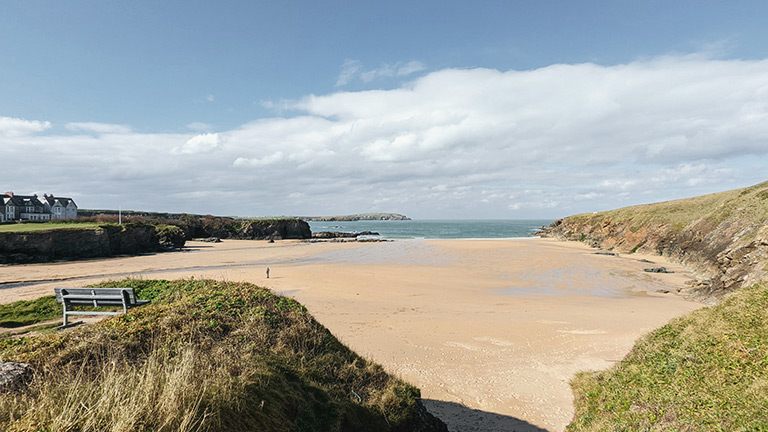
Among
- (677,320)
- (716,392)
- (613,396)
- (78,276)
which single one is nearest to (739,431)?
(716,392)

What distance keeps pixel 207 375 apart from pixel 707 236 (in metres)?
44.5

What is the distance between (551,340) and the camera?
13.8 metres

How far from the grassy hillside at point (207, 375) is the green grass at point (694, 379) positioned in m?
3.45

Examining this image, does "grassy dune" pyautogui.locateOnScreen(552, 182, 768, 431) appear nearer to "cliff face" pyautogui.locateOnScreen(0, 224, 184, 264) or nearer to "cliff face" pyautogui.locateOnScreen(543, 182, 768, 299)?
"cliff face" pyautogui.locateOnScreen(543, 182, 768, 299)

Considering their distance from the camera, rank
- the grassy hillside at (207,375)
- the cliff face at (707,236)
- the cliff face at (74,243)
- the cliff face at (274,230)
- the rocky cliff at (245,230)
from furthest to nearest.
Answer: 1. the cliff face at (274,230)
2. the rocky cliff at (245,230)
3. the cliff face at (74,243)
4. the cliff face at (707,236)
5. the grassy hillside at (207,375)

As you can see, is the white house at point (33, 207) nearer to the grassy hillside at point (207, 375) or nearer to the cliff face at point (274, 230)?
the cliff face at point (274, 230)

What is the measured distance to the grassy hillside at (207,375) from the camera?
133 inches

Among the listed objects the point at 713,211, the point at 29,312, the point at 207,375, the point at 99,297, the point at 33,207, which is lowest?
the point at 29,312

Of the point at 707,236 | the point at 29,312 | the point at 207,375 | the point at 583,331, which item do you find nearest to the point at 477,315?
the point at 583,331

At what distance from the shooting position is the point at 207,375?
14.7ft

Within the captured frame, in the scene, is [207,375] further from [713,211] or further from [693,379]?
[713,211]

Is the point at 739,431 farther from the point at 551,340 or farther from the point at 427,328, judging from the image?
the point at 427,328

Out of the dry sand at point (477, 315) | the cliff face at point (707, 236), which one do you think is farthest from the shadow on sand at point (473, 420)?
the cliff face at point (707, 236)

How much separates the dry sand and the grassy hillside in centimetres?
322
